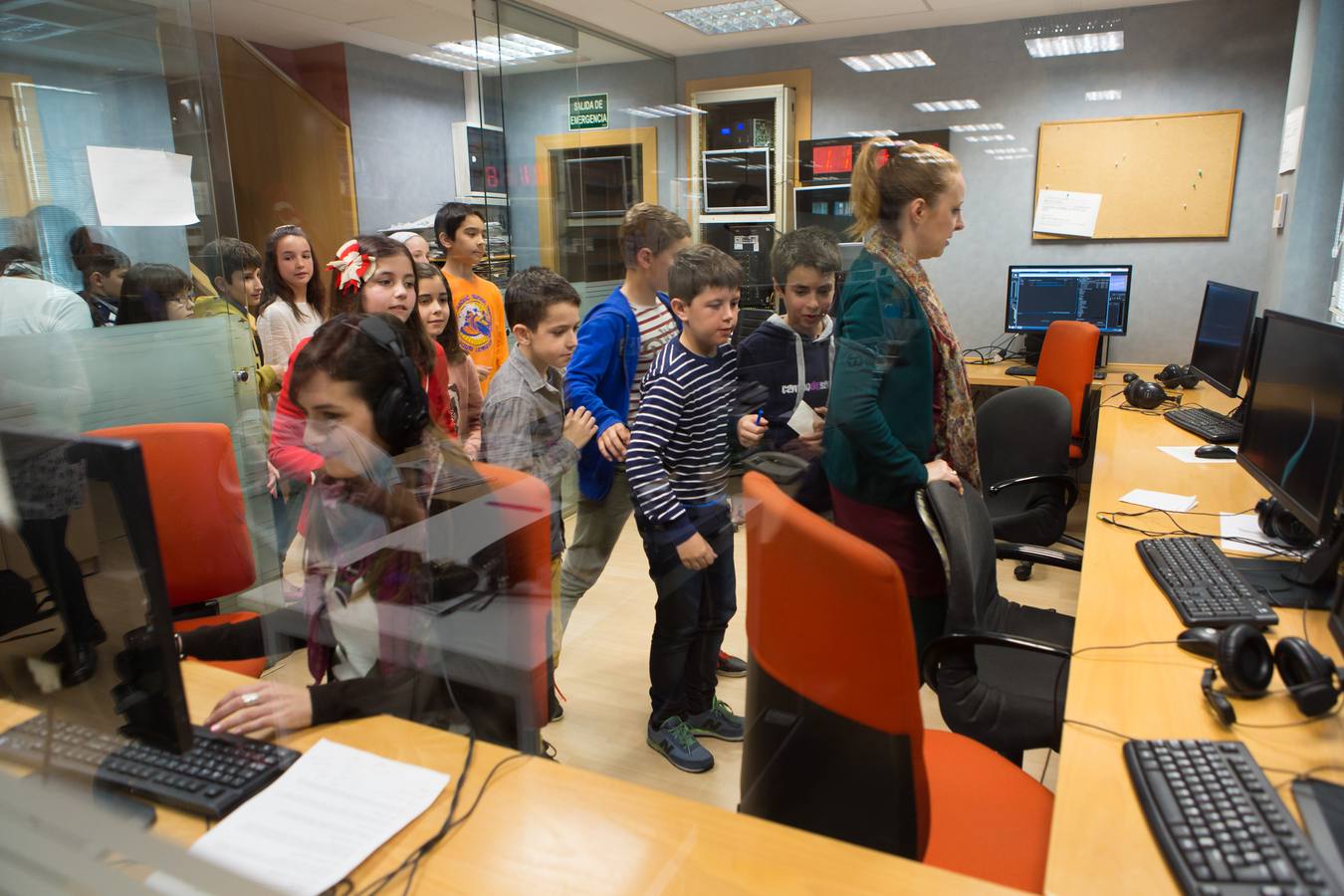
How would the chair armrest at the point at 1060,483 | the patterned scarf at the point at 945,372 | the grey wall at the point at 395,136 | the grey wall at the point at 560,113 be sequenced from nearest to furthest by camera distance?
1. the patterned scarf at the point at 945,372
2. the grey wall at the point at 560,113
3. the chair armrest at the point at 1060,483
4. the grey wall at the point at 395,136

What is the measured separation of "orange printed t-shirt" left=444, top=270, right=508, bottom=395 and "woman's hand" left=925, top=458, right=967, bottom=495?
3.86 feet

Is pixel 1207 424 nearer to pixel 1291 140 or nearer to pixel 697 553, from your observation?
pixel 1291 140

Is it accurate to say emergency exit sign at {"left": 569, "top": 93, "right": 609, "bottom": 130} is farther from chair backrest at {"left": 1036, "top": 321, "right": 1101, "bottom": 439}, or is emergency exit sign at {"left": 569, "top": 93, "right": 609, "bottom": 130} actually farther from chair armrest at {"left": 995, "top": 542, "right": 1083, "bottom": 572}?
chair armrest at {"left": 995, "top": 542, "right": 1083, "bottom": 572}

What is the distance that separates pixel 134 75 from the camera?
215cm

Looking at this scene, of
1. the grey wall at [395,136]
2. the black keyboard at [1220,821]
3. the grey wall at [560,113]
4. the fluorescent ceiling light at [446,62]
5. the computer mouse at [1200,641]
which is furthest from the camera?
the fluorescent ceiling light at [446,62]

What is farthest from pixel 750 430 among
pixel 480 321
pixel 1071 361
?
pixel 1071 361

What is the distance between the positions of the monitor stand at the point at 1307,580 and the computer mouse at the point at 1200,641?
248 millimetres

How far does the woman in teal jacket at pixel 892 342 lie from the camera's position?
1.69 m

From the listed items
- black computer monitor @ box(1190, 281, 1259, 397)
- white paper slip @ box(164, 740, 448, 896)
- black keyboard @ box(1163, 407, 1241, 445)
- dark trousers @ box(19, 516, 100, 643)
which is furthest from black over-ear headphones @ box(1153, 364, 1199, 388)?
dark trousers @ box(19, 516, 100, 643)

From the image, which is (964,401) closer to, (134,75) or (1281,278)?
(1281,278)

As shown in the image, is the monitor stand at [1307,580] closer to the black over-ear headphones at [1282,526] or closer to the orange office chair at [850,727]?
the black over-ear headphones at [1282,526]

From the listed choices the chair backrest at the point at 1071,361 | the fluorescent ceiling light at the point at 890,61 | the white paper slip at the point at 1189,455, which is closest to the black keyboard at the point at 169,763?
the fluorescent ceiling light at the point at 890,61

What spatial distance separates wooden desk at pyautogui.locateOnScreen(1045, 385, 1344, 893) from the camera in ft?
2.49

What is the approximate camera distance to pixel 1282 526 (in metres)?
1.55
